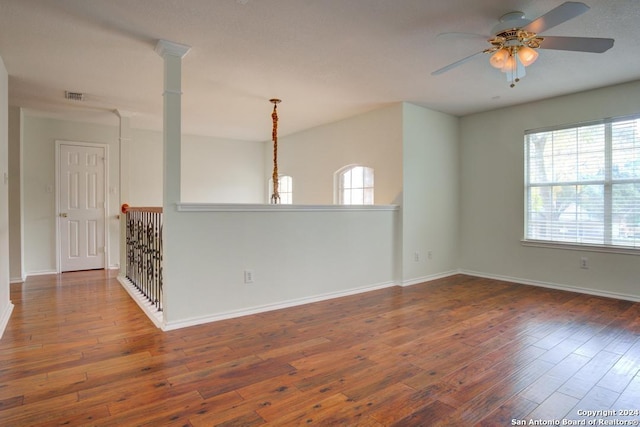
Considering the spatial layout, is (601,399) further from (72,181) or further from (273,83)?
(72,181)

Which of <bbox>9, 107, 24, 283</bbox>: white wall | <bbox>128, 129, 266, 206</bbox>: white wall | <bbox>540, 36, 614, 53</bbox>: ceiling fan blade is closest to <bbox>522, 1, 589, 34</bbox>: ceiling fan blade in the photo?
<bbox>540, 36, 614, 53</bbox>: ceiling fan blade

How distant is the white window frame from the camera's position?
5.50 m

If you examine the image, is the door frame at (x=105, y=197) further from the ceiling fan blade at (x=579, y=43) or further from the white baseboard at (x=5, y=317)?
the ceiling fan blade at (x=579, y=43)

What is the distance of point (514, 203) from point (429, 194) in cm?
115

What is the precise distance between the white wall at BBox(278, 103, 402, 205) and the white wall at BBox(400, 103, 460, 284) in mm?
172

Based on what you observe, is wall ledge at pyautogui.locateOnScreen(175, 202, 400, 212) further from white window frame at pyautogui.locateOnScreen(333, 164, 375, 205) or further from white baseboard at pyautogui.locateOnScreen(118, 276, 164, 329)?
white baseboard at pyautogui.locateOnScreen(118, 276, 164, 329)

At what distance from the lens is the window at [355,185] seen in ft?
18.3

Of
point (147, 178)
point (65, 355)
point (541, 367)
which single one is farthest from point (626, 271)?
point (147, 178)

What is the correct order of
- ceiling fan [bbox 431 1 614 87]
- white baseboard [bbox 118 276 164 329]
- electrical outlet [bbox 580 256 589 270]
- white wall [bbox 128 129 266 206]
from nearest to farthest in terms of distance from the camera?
ceiling fan [bbox 431 1 614 87] < white baseboard [bbox 118 276 164 329] < electrical outlet [bbox 580 256 589 270] < white wall [bbox 128 129 266 206]

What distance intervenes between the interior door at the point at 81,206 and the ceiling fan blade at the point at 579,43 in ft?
20.8

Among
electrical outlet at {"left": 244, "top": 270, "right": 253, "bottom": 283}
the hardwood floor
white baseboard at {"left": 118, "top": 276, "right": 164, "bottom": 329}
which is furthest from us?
electrical outlet at {"left": 244, "top": 270, "right": 253, "bottom": 283}

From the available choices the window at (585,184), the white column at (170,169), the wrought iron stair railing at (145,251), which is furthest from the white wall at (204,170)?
the window at (585,184)

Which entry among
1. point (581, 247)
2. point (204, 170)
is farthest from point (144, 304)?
point (581, 247)

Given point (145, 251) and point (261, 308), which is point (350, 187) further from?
point (145, 251)
